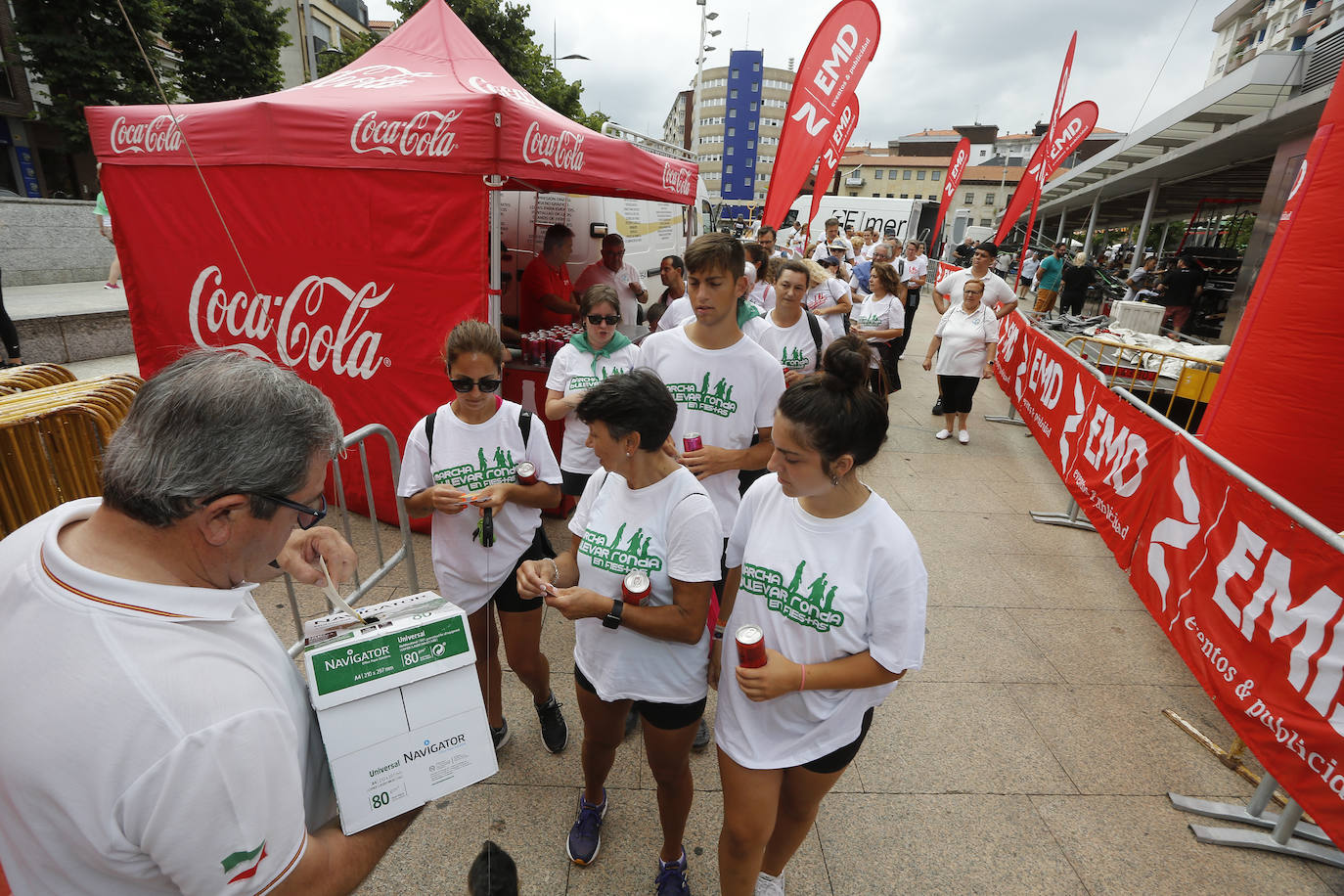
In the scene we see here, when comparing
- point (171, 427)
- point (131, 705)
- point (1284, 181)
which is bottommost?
point (131, 705)

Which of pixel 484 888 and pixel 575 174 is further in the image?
pixel 575 174

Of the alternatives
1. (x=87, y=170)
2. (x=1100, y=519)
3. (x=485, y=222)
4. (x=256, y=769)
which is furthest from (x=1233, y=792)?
(x=87, y=170)

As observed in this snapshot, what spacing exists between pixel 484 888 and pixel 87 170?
2927cm

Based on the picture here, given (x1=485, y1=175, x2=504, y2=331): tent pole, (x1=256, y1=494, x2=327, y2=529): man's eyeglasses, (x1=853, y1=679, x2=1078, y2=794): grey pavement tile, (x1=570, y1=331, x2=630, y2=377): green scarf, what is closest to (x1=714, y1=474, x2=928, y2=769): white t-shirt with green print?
(x1=256, y1=494, x2=327, y2=529): man's eyeglasses

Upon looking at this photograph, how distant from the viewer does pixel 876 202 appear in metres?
26.6

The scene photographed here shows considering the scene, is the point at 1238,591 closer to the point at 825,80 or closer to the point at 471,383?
the point at 471,383

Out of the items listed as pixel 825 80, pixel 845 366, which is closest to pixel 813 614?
pixel 845 366

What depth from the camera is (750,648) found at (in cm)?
175

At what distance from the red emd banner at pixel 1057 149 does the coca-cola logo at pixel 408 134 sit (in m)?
8.27

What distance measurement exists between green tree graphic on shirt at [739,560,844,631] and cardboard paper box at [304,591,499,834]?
0.93m

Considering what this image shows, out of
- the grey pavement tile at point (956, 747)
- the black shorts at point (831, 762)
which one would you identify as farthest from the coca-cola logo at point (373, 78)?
the grey pavement tile at point (956, 747)

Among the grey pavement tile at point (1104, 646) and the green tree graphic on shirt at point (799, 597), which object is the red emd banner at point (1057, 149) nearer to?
the grey pavement tile at point (1104, 646)

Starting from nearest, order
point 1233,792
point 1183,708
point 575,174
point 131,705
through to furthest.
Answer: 1. point 131,705
2. point 1233,792
3. point 1183,708
4. point 575,174

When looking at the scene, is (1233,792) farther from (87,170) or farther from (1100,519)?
(87,170)
